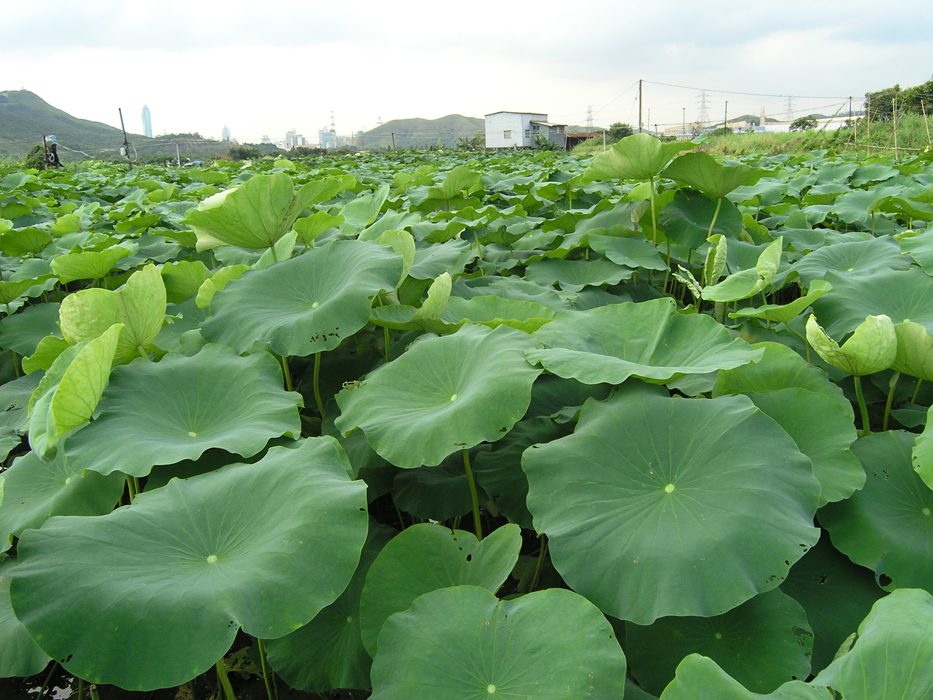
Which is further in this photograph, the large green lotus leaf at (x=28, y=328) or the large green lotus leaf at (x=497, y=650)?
the large green lotus leaf at (x=28, y=328)

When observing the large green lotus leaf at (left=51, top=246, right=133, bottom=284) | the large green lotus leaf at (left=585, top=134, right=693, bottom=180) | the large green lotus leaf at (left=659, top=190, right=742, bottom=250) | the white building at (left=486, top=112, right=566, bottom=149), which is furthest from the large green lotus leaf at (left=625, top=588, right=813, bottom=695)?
the white building at (left=486, top=112, right=566, bottom=149)

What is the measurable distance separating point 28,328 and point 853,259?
3205 mm

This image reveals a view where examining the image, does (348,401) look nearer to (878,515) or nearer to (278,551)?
(278,551)

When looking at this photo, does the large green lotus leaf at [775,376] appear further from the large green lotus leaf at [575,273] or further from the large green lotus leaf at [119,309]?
the large green lotus leaf at [119,309]

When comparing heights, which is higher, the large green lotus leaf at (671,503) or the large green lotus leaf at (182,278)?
the large green lotus leaf at (182,278)

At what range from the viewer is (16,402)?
6.41 ft

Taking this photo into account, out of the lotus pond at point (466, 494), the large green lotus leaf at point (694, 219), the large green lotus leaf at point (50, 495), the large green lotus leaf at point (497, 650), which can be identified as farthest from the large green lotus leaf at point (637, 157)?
the large green lotus leaf at point (50, 495)

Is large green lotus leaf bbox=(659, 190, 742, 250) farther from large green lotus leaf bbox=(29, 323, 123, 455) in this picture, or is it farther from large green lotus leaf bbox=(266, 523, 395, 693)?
large green lotus leaf bbox=(29, 323, 123, 455)

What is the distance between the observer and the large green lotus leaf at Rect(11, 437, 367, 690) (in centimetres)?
75

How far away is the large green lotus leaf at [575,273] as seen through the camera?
2.07m

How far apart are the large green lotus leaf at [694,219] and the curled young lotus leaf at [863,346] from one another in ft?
3.81

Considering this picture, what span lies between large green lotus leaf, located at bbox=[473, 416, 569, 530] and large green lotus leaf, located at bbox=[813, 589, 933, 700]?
589 millimetres

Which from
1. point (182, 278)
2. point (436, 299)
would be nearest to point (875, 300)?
point (436, 299)

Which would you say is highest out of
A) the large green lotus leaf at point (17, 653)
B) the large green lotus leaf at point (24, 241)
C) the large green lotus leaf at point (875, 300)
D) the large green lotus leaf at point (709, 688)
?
the large green lotus leaf at point (24, 241)
